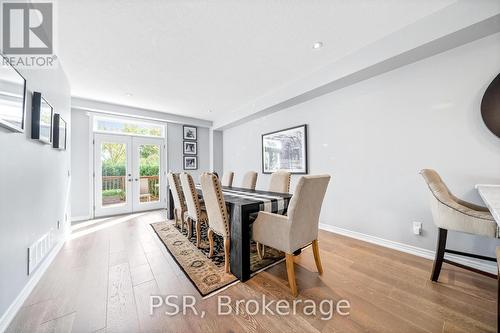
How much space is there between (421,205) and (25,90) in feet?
13.5

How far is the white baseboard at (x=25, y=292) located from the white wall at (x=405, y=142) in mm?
3600

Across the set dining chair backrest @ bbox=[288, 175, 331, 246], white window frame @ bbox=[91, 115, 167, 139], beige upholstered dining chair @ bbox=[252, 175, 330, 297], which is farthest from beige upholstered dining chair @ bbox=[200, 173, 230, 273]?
white window frame @ bbox=[91, 115, 167, 139]

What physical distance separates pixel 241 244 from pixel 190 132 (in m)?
4.60

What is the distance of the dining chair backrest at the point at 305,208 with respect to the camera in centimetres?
157

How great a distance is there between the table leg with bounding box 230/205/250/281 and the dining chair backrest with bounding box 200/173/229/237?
102 mm

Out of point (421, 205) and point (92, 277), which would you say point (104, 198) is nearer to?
point (92, 277)

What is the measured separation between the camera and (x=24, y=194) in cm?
156

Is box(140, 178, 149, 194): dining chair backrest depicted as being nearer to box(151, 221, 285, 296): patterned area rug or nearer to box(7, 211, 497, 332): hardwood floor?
box(151, 221, 285, 296): patterned area rug

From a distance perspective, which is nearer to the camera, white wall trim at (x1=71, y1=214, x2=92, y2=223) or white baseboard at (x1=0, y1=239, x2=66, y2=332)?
white baseboard at (x1=0, y1=239, x2=66, y2=332)

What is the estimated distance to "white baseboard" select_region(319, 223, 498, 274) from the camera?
1854mm

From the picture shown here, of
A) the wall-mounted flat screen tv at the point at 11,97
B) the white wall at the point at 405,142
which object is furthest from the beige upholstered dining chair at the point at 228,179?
the wall-mounted flat screen tv at the point at 11,97

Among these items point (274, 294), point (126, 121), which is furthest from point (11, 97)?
point (126, 121)

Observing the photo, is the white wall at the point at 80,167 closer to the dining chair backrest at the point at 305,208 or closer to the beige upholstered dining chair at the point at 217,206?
the beige upholstered dining chair at the point at 217,206

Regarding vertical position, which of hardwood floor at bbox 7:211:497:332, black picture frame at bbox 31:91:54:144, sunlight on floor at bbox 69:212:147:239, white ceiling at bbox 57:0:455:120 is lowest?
hardwood floor at bbox 7:211:497:332
